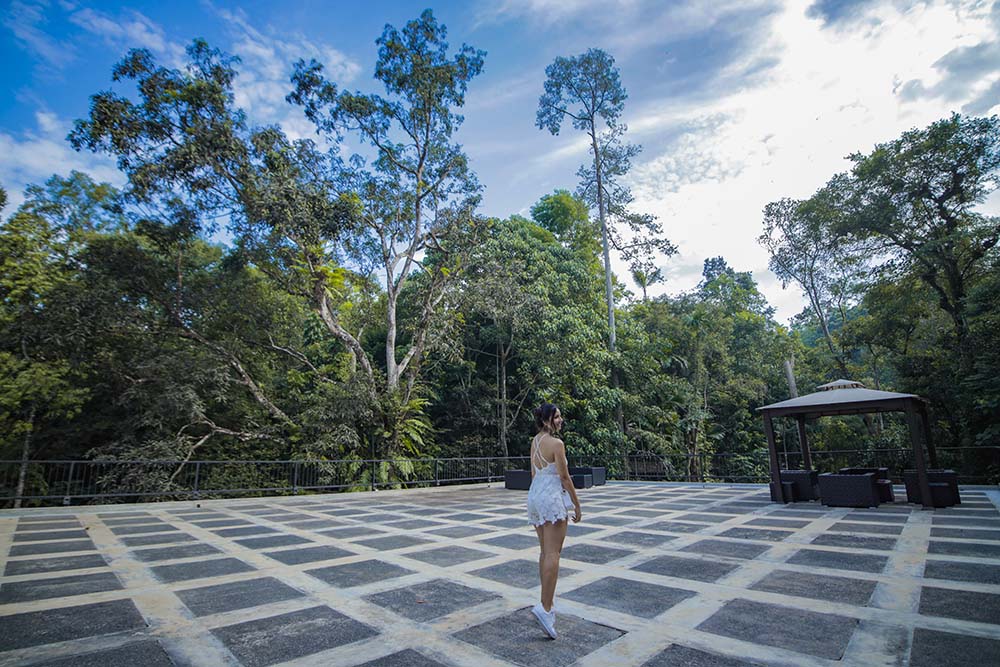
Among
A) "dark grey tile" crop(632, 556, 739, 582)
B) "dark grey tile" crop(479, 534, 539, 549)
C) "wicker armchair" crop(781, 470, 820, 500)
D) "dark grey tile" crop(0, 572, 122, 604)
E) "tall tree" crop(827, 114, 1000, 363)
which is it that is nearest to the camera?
"dark grey tile" crop(0, 572, 122, 604)

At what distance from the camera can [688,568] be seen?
442 centimetres

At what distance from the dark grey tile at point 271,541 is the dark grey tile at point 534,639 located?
154 inches

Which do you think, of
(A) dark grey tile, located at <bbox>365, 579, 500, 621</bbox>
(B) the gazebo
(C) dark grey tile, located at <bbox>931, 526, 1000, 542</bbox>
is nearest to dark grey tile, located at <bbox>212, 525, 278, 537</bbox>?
(A) dark grey tile, located at <bbox>365, 579, 500, 621</bbox>

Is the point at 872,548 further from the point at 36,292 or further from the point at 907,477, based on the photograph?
the point at 36,292

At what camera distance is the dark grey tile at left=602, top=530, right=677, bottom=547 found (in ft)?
18.5

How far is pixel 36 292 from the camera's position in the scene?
13078 millimetres

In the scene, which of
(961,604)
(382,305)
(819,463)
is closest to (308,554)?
(961,604)

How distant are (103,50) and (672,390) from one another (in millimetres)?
21849

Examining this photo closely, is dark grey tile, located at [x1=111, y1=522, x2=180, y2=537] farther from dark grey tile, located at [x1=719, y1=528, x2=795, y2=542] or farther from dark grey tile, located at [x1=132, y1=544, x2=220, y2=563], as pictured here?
dark grey tile, located at [x1=719, y1=528, x2=795, y2=542]

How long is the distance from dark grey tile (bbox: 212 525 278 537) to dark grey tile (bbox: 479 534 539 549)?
3401mm

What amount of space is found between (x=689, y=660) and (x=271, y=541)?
18.0 ft

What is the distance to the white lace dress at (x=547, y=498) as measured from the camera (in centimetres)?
284

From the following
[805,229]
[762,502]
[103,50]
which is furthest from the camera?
[805,229]

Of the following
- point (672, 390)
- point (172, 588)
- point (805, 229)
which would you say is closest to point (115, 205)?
point (172, 588)
